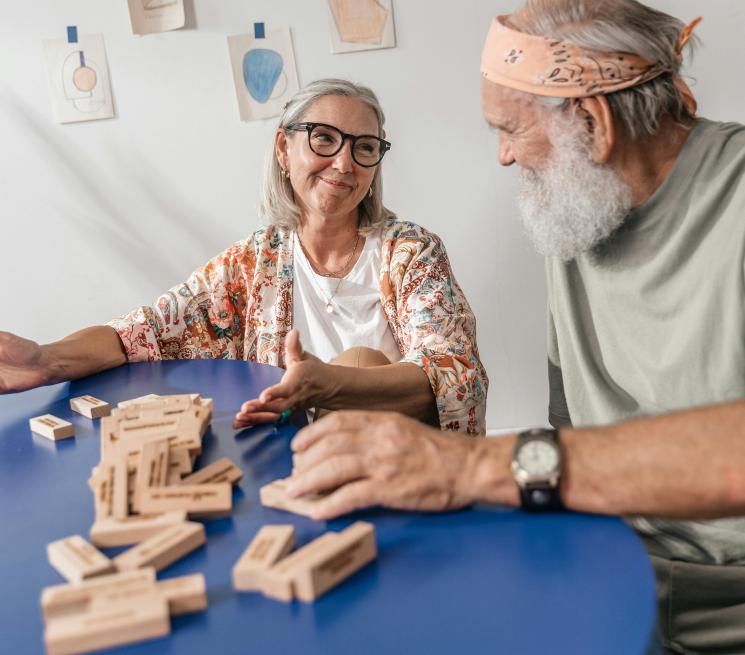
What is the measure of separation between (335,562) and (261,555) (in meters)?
0.10

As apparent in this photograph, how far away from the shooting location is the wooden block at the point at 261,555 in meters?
0.92

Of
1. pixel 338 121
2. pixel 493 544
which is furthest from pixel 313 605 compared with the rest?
pixel 338 121

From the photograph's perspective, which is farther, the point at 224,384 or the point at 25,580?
the point at 224,384

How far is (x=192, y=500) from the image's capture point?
1.12 m

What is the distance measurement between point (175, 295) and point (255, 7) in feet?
4.76

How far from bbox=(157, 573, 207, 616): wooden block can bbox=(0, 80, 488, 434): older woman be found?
1303 mm

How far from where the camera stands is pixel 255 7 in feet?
10.5

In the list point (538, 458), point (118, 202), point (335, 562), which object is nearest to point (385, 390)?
point (538, 458)

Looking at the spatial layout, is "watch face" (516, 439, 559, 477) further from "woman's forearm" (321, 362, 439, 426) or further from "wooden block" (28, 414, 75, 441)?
"wooden block" (28, 414, 75, 441)

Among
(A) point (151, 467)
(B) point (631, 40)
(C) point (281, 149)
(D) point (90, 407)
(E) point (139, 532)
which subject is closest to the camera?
(E) point (139, 532)

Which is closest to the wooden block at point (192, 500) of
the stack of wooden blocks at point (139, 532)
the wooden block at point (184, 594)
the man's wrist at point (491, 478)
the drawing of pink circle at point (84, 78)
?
the stack of wooden blocks at point (139, 532)

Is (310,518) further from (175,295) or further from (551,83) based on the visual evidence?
(175,295)

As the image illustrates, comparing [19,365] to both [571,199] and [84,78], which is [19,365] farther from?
[84,78]

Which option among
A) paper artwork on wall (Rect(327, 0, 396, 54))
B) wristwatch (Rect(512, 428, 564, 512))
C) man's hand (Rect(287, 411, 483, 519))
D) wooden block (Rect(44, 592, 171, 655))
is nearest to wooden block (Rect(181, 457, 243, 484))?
man's hand (Rect(287, 411, 483, 519))
